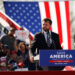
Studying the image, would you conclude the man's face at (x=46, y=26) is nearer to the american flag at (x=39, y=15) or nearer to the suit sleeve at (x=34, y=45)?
the american flag at (x=39, y=15)

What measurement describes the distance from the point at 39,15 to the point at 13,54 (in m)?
0.79

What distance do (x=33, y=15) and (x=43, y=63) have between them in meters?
0.82

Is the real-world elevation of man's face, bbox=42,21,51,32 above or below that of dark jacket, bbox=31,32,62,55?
above

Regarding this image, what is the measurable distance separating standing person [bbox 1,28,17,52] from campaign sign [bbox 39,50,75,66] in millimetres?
485

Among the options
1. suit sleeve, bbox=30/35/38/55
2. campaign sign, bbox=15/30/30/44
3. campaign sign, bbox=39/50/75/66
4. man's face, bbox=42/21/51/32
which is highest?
man's face, bbox=42/21/51/32

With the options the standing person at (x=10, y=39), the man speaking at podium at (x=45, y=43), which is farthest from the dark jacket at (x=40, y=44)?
the standing person at (x=10, y=39)

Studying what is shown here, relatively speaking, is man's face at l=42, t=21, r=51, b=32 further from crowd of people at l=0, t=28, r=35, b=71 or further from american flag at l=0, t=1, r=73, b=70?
crowd of people at l=0, t=28, r=35, b=71

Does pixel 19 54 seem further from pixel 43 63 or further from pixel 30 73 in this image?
pixel 30 73

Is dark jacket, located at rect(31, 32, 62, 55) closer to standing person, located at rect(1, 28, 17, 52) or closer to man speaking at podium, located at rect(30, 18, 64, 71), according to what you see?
man speaking at podium, located at rect(30, 18, 64, 71)

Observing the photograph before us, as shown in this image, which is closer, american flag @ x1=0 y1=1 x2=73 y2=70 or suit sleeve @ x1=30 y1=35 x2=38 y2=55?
suit sleeve @ x1=30 y1=35 x2=38 y2=55

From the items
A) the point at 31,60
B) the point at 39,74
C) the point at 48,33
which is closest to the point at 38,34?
the point at 48,33

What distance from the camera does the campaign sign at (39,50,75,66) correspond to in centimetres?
435

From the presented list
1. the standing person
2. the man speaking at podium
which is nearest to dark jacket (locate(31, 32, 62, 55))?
the man speaking at podium

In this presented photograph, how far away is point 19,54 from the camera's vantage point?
4.36 meters
